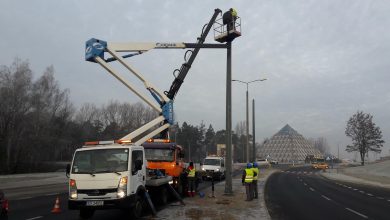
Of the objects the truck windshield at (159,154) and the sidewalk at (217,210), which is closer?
the sidewalk at (217,210)

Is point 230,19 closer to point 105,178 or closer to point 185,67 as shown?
point 185,67

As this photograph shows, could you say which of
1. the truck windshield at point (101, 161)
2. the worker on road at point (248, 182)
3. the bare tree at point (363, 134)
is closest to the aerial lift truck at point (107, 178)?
the truck windshield at point (101, 161)

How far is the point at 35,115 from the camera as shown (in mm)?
58719

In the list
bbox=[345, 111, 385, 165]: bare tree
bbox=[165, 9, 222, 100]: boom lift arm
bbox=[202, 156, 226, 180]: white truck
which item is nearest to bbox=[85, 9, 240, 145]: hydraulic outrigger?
bbox=[165, 9, 222, 100]: boom lift arm

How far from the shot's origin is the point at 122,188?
12.8 metres

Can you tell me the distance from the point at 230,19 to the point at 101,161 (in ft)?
39.8

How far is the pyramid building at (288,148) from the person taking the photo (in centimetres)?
18612

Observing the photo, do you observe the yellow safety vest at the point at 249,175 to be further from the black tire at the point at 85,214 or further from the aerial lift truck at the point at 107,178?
the black tire at the point at 85,214

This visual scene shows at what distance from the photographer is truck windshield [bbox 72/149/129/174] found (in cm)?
1305

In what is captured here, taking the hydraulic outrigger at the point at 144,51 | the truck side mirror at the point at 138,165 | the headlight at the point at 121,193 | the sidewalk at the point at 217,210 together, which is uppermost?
the hydraulic outrigger at the point at 144,51

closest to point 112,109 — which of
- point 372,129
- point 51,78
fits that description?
point 51,78

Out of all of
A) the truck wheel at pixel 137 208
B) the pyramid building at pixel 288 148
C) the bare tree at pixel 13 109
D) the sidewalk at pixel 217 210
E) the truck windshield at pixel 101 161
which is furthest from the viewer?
the pyramid building at pixel 288 148

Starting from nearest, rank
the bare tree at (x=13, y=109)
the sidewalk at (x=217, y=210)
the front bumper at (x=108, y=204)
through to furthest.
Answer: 1. the front bumper at (x=108, y=204)
2. the sidewalk at (x=217, y=210)
3. the bare tree at (x=13, y=109)

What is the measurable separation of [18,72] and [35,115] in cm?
602
